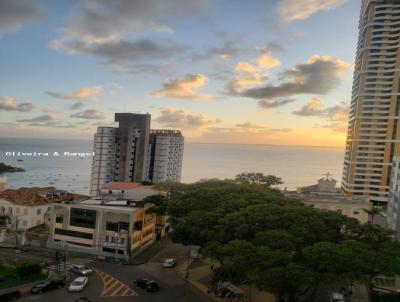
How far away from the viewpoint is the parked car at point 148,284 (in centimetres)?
3794

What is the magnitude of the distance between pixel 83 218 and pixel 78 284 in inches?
578

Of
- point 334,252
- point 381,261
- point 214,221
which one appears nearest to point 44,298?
point 214,221

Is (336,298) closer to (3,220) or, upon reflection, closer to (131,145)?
(3,220)

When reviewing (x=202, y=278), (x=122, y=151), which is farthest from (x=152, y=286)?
(x=122, y=151)

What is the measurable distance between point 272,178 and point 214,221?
131ft

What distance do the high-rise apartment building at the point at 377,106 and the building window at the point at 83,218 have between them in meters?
79.4

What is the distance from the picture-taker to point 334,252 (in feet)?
86.9

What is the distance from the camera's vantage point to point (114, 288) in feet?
125

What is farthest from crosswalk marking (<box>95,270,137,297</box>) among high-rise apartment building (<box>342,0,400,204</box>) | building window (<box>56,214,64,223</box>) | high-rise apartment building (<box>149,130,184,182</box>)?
high-rise apartment building (<box>342,0,400,204</box>)

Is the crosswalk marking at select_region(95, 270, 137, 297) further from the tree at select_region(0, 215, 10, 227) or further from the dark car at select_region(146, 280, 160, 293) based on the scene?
the tree at select_region(0, 215, 10, 227)

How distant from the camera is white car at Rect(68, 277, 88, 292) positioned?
36.8 metres

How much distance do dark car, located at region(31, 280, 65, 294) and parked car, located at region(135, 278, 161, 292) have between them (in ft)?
24.6

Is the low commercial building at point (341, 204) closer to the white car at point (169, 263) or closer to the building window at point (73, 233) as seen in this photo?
the white car at point (169, 263)

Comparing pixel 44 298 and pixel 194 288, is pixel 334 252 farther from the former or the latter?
pixel 44 298
